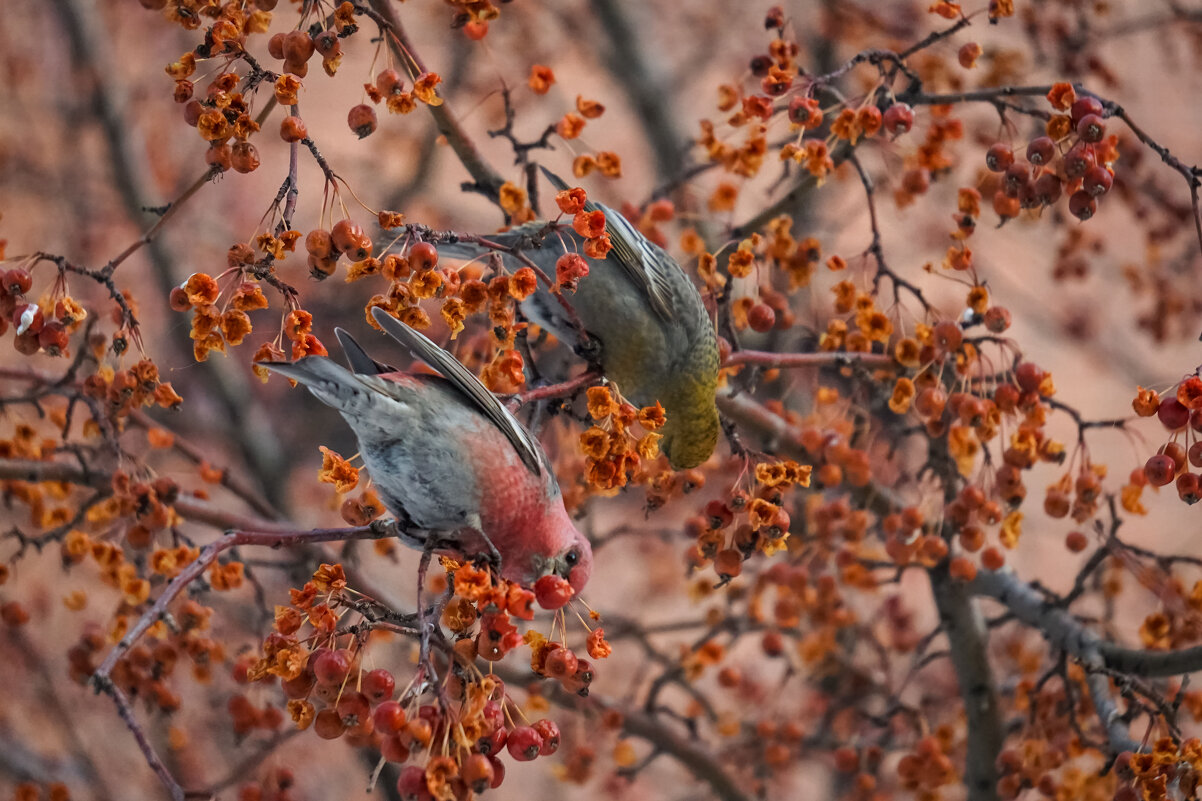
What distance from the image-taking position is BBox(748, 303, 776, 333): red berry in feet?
5.28

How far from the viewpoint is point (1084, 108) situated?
57.2 inches

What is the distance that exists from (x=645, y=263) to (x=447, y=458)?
0.55 m

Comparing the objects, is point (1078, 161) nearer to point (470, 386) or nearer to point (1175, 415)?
point (1175, 415)

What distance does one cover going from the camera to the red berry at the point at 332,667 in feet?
3.73

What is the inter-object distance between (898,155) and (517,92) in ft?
7.37

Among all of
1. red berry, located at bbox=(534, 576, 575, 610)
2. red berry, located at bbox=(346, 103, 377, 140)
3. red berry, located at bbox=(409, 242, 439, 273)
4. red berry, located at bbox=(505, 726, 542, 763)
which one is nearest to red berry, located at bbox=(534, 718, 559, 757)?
red berry, located at bbox=(505, 726, 542, 763)

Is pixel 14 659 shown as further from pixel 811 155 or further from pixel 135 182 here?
pixel 811 155

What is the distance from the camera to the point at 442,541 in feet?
4.72

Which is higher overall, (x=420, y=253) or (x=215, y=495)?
(x=215, y=495)

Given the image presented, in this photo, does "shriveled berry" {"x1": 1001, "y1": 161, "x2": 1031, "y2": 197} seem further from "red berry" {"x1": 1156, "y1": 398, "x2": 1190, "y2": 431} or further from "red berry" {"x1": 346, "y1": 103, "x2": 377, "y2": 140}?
"red berry" {"x1": 346, "y1": 103, "x2": 377, "y2": 140}

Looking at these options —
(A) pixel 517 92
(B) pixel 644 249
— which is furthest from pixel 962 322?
(A) pixel 517 92

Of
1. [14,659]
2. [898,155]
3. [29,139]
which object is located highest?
[29,139]

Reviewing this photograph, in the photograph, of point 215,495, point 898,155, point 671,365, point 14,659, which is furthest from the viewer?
point 215,495

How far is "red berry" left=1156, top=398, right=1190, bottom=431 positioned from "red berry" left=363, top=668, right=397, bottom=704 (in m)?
0.98
